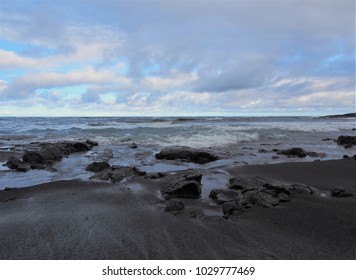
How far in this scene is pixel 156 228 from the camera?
4.22m

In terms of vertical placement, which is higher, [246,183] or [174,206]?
[246,183]

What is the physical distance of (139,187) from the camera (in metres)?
6.60

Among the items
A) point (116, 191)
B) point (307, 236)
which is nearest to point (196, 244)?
point (307, 236)

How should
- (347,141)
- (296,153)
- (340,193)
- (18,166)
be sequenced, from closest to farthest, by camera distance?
(340,193) < (18,166) < (296,153) < (347,141)

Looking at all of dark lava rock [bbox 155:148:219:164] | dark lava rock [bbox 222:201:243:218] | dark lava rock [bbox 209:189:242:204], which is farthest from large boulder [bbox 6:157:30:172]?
dark lava rock [bbox 222:201:243:218]

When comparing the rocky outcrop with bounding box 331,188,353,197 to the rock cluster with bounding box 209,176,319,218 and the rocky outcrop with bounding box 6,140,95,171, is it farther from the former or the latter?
the rocky outcrop with bounding box 6,140,95,171

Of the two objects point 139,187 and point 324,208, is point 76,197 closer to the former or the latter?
point 139,187

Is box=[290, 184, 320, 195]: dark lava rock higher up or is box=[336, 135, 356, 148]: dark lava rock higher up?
box=[336, 135, 356, 148]: dark lava rock

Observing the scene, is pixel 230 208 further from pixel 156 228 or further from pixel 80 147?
pixel 80 147

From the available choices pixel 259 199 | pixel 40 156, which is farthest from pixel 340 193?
pixel 40 156

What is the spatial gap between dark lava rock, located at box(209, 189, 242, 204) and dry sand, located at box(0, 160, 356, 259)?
0.40 metres

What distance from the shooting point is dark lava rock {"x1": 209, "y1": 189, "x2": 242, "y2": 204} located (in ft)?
17.9

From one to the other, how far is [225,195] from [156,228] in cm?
204

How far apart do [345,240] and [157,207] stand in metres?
3.01
